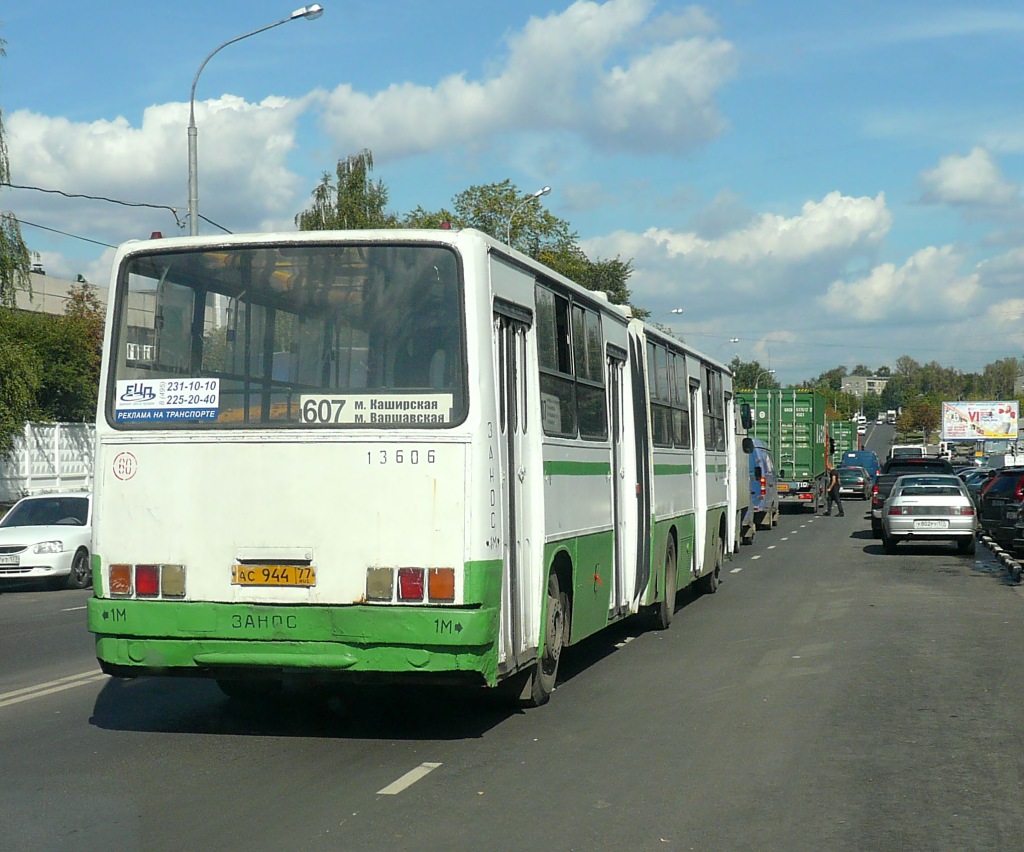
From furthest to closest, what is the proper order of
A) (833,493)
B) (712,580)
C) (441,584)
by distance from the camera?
1. (833,493)
2. (712,580)
3. (441,584)

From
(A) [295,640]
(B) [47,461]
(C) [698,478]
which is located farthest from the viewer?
(B) [47,461]

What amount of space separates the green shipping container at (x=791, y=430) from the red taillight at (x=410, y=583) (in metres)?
38.1

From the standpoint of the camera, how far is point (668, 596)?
48.5ft

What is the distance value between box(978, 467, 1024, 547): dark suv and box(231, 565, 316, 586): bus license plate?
19796mm

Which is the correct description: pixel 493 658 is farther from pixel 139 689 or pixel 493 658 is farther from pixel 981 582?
pixel 981 582

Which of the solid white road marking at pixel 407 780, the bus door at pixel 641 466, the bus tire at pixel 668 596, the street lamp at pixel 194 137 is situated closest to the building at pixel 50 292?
the street lamp at pixel 194 137

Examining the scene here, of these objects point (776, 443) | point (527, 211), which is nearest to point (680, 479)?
point (776, 443)

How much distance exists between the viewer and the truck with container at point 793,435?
1801 inches

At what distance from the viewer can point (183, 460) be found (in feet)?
27.9

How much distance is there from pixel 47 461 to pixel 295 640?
1133 inches

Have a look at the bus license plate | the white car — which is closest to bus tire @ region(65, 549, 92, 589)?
the white car

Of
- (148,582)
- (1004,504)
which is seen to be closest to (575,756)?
(148,582)

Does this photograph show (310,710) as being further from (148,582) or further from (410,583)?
(410,583)

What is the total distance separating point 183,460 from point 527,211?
42683 millimetres
